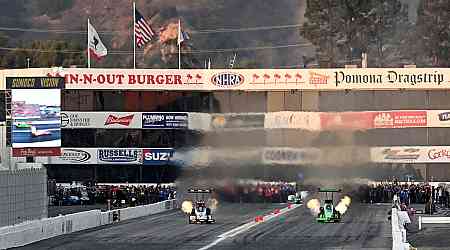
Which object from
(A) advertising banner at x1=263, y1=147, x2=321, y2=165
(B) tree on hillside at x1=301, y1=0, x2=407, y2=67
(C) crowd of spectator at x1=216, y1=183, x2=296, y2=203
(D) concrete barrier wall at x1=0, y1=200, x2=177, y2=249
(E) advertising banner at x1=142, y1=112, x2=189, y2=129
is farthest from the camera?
(B) tree on hillside at x1=301, y1=0, x2=407, y2=67

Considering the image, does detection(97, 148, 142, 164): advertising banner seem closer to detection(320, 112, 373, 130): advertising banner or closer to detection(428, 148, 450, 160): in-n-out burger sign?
detection(320, 112, 373, 130): advertising banner

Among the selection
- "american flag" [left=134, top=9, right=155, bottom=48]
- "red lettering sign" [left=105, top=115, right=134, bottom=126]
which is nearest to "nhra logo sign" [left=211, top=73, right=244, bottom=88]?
"american flag" [left=134, top=9, right=155, bottom=48]

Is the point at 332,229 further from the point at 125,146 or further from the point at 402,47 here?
the point at 402,47

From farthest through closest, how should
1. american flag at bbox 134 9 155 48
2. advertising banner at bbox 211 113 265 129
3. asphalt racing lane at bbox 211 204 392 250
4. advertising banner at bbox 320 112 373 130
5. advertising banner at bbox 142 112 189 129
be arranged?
1. advertising banner at bbox 142 112 189 129
2. american flag at bbox 134 9 155 48
3. advertising banner at bbox 211 113 265 129
4. advertising banner at bbox 320 112 373 130
5. asphalt racing lane at bbox 211 204 392 250

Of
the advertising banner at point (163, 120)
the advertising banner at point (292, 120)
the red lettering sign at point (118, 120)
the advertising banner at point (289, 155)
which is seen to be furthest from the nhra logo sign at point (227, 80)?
the advertising banner at point (289, 155)

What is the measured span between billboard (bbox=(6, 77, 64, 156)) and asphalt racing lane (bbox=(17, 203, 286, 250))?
5406 millimetres

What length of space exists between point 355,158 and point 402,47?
359 feet

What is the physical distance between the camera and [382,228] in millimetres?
56531

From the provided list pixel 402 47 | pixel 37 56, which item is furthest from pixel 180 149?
pixel 37 56

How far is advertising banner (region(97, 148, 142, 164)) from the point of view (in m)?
106

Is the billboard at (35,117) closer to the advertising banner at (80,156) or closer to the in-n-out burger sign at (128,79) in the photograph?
the advertising banner at (80,156)

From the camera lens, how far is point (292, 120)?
102 metres

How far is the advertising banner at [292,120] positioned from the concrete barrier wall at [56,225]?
79.1ft

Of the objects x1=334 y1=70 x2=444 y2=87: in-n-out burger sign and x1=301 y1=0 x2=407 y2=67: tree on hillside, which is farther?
x1=301 y1=0 x2=407 y2=67: tree on hillside
